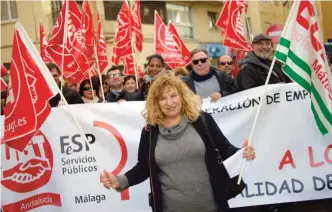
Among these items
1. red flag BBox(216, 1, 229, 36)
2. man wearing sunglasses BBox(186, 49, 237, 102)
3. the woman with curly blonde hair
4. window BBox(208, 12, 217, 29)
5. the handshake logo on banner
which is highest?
window BBox(208, 12, 217, 29)

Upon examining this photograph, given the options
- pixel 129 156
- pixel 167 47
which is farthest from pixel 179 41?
pixel 129 156

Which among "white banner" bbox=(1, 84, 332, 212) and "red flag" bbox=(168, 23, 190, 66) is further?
"red flag" bbox=(168, 23, 190, 66)

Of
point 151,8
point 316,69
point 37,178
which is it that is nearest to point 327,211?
point 316,69

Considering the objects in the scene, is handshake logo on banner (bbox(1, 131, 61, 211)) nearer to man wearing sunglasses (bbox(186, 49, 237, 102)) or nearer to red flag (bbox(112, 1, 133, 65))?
man wearing sunglasses (bbox(186, 49, 237, 102))

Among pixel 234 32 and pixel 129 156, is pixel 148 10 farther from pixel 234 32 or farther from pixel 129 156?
pixel 129 156

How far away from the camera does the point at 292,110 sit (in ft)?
17.2

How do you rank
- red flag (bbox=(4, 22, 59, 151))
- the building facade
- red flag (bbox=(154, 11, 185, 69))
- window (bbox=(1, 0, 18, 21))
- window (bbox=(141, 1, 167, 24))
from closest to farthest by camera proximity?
red flag (bbox=(4, 22, 59, 151)), red flag (bbox=(154, 11, 185, 69)), the building facade, window (bbox=(1, 0, 18, 21)), window (bbox=(141, 1, 167, 24))

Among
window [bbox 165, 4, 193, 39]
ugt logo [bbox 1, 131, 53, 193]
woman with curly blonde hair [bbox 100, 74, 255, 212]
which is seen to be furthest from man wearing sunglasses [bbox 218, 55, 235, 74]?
window [bbox 165, 4, 193, 39]

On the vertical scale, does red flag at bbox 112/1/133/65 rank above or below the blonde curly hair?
above

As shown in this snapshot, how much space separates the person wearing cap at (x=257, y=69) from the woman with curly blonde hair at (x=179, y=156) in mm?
2096

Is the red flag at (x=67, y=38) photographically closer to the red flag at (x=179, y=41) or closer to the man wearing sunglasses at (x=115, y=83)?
the man wearing sunglasses at (x=115, y=83)

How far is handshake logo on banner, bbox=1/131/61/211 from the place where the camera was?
211 inches

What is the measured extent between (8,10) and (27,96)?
1867 cm

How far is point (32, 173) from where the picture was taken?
5418 millimetres
